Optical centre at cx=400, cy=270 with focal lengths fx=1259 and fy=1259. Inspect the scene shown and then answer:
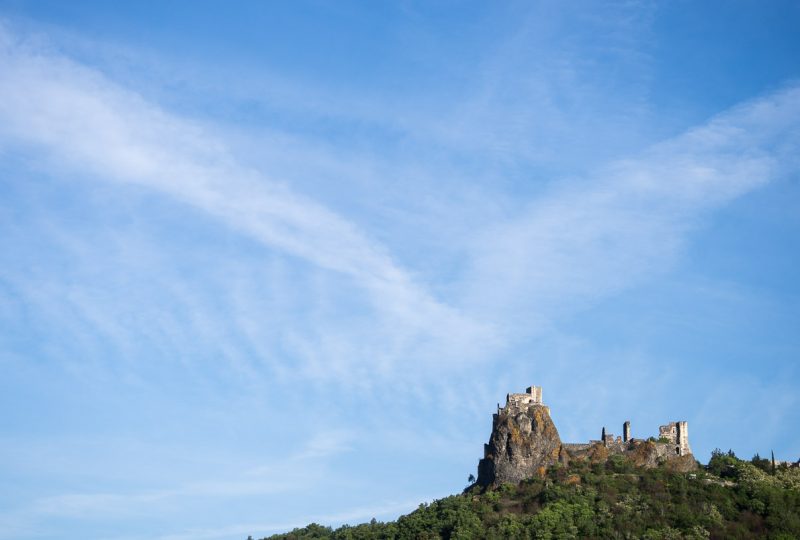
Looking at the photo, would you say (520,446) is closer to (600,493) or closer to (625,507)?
(600,493)

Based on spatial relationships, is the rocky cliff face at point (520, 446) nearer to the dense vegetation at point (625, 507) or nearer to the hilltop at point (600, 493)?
the hilltop at point (600, 493)

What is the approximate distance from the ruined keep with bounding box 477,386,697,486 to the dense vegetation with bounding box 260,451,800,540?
6.58 ft

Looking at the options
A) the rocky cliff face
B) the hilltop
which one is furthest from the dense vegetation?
the rocky cliff face

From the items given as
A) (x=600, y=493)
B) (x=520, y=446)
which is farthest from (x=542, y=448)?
(x=600, y=493)

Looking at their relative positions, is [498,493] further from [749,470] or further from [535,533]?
[749,470]

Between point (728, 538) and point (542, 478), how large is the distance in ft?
87.6

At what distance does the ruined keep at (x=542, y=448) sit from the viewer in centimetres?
15800

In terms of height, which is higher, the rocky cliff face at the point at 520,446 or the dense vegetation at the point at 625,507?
the rocky cliff face at the point at 520,446

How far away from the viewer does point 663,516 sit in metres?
142

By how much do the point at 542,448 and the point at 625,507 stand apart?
55.4 ft

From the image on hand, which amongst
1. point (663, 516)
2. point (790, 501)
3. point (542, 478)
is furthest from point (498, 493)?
point (790, 501)

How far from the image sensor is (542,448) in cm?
15875

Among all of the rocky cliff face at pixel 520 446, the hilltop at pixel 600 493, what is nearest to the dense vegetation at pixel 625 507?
the hilltop at pixel 600 493

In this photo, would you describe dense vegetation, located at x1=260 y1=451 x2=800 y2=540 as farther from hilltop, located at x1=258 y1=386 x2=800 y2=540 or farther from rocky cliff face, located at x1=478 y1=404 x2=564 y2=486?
rocky cliff face, located at x1=478 y1=404 x2=564 y2=486
